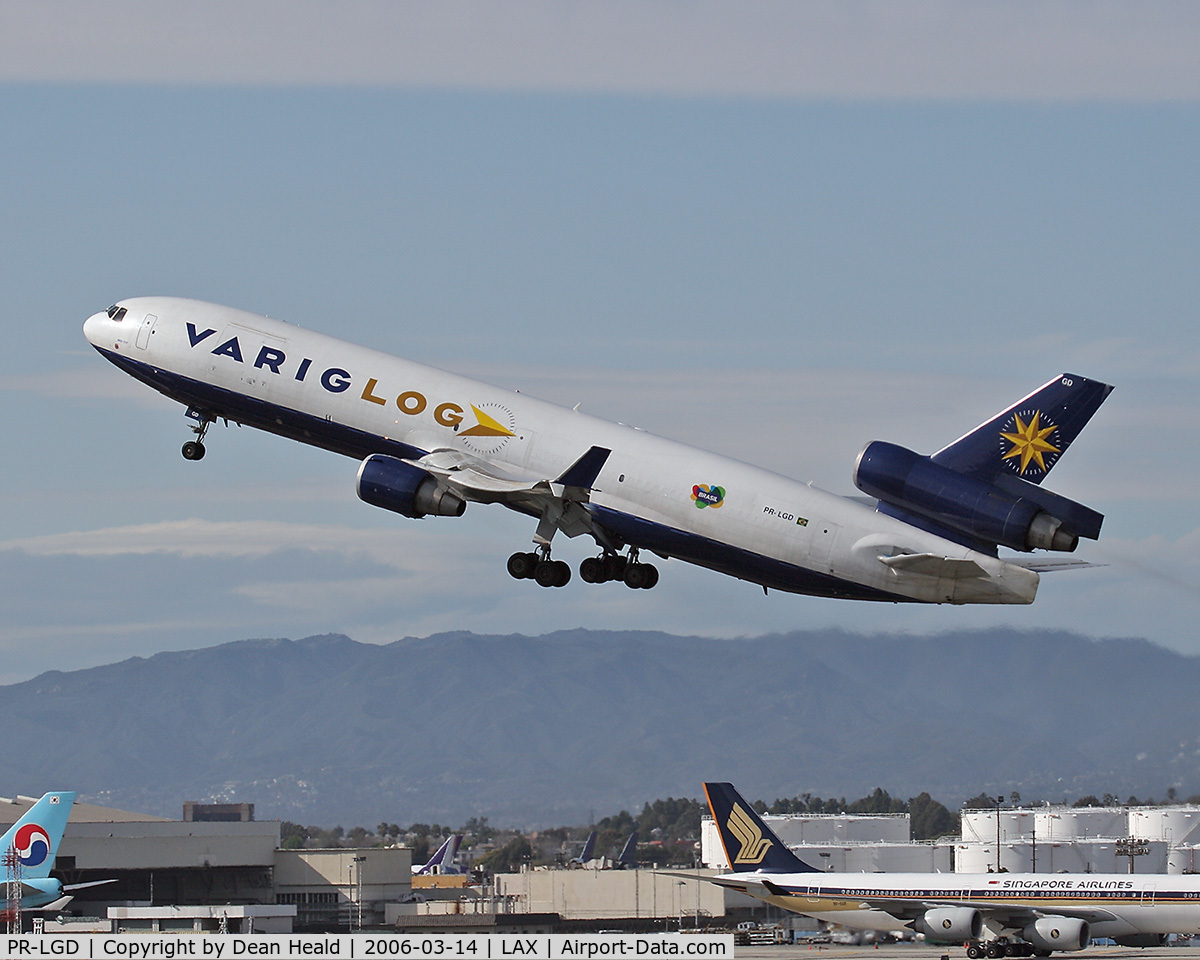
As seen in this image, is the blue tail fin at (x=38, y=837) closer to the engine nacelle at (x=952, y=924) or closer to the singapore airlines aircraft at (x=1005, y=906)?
the singapore airlines aircraft at (x=1005, y=906)

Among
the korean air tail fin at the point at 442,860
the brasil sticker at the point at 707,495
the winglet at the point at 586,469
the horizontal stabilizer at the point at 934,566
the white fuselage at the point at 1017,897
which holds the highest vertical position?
the winglet at the point at 586,469

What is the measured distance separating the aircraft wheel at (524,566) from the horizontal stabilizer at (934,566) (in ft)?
44.8

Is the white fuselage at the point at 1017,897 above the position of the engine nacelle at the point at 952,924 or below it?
above

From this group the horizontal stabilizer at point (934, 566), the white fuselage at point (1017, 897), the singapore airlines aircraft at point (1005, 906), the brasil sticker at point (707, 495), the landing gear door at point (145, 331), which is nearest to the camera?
the horizontal stabilizer at point (934, 566)

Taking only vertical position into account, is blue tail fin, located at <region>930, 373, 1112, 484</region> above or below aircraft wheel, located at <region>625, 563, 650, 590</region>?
above

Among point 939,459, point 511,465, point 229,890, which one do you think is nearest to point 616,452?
point 511,465

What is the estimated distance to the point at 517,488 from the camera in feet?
212

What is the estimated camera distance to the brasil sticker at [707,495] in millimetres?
63125

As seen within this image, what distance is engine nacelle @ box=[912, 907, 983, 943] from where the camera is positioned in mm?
80062

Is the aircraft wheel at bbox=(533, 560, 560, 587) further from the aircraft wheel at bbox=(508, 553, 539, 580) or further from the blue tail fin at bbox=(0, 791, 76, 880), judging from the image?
the blue tail fin at bbox=(0, 791, 76, 880)

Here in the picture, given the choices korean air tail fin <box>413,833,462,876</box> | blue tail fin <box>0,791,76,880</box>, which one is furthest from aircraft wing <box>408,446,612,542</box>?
korean air tail fin <box>413,833,462,876</box>

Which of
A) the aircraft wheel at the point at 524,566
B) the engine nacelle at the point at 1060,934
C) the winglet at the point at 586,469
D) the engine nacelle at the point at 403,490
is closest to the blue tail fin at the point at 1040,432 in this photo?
the winglet at the point at 586,469

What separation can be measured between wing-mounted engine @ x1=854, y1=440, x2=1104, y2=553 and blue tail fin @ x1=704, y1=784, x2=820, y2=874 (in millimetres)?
29595

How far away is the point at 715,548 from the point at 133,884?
245ft
